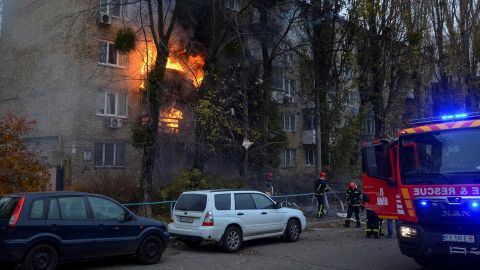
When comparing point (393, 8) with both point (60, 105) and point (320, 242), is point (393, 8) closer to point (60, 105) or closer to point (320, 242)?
point (320, 242)

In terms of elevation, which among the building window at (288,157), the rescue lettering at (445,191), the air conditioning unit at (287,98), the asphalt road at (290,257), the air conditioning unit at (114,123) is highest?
the air conditioning unit at (287,98)

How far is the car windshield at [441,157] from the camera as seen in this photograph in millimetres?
8031

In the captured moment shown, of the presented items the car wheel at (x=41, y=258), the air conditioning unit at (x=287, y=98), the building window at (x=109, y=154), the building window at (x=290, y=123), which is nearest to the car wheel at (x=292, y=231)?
the car wheel at (x=41, y=258)

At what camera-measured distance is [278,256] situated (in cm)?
1136

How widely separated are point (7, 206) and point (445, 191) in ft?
24.9

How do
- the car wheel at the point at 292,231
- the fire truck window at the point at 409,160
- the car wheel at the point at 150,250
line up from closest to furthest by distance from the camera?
the fire truck window at the point at 409,160, the car wheel at the point at 150,250, the car wheel at the point at 292,231

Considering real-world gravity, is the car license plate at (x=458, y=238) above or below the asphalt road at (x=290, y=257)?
above

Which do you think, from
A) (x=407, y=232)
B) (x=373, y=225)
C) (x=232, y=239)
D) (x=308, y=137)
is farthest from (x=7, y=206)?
(x=308, y=137)

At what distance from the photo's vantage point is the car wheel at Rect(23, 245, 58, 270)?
8.50 metres

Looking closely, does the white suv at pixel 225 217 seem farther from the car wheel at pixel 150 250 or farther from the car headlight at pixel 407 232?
the car headlight at pixel 407 232

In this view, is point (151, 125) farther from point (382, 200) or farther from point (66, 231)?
point (66, 231)

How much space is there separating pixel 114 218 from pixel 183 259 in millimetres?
1944

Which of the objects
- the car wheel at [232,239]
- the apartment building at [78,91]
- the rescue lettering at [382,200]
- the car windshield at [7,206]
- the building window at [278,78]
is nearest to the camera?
the car windshield at [7,206]

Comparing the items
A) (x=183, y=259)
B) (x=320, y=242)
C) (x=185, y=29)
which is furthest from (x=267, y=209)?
(x=185, y=29)
